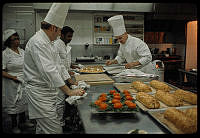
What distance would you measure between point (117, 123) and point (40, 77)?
0.81 m

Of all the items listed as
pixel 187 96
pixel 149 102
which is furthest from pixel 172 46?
A: pixel 149 102

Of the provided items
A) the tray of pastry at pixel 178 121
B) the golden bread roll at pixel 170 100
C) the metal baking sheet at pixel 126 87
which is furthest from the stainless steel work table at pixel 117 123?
the metal baking sheet at pixel 126 87

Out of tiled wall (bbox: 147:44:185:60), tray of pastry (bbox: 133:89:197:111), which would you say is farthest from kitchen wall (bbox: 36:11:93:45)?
tray of pastry (bbox: 133:89:197:111)

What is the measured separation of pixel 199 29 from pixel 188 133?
516 mm

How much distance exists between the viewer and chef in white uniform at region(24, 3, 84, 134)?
142 centimetres

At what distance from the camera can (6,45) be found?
0.99m

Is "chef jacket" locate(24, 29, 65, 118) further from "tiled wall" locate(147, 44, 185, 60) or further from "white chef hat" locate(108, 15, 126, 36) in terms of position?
"tiled wall" locate(147, 44, 185, 60)

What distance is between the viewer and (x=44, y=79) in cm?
152

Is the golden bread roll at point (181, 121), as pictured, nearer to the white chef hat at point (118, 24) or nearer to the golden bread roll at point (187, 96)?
the golden bread roll at point (187, 96)

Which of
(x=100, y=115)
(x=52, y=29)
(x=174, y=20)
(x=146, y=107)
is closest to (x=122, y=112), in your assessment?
(x=100, y=115)

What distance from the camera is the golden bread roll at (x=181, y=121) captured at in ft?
2.95

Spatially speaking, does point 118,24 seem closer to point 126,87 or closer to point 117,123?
point 126,87

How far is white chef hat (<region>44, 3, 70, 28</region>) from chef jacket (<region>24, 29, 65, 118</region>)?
0.44 ft

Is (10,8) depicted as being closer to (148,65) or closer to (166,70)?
(148,65)
